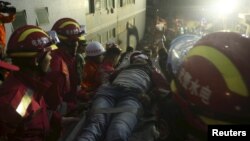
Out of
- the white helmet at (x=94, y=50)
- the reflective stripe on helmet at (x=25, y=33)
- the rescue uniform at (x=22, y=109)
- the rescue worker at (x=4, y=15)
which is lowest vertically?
the white helmet at (x=94, y=50)

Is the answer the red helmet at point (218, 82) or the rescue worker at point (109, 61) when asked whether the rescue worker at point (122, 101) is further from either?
the red helmet at point (218, 82)

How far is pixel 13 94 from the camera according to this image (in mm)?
2799

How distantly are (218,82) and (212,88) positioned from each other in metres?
0.05

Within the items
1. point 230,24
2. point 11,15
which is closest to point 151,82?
point 11,15

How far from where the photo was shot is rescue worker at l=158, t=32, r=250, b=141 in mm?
1967

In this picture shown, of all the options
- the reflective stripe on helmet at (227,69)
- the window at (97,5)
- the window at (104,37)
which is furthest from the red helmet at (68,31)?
the window at (104,37)

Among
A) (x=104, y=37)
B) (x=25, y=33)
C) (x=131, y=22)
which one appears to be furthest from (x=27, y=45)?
(x=131, y=22)

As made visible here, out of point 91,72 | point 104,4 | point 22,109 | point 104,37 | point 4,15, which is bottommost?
point 104,37

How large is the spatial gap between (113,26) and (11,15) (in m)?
8.64

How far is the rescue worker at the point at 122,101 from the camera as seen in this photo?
3246 mm

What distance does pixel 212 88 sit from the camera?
203cm

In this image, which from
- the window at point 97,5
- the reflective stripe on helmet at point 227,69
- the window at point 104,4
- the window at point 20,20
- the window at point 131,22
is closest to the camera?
the reflective stripe on helmet at point 227,69

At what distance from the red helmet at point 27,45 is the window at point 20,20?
2800 millimetres

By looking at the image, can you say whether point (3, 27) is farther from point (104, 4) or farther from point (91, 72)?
point (104, 4)
